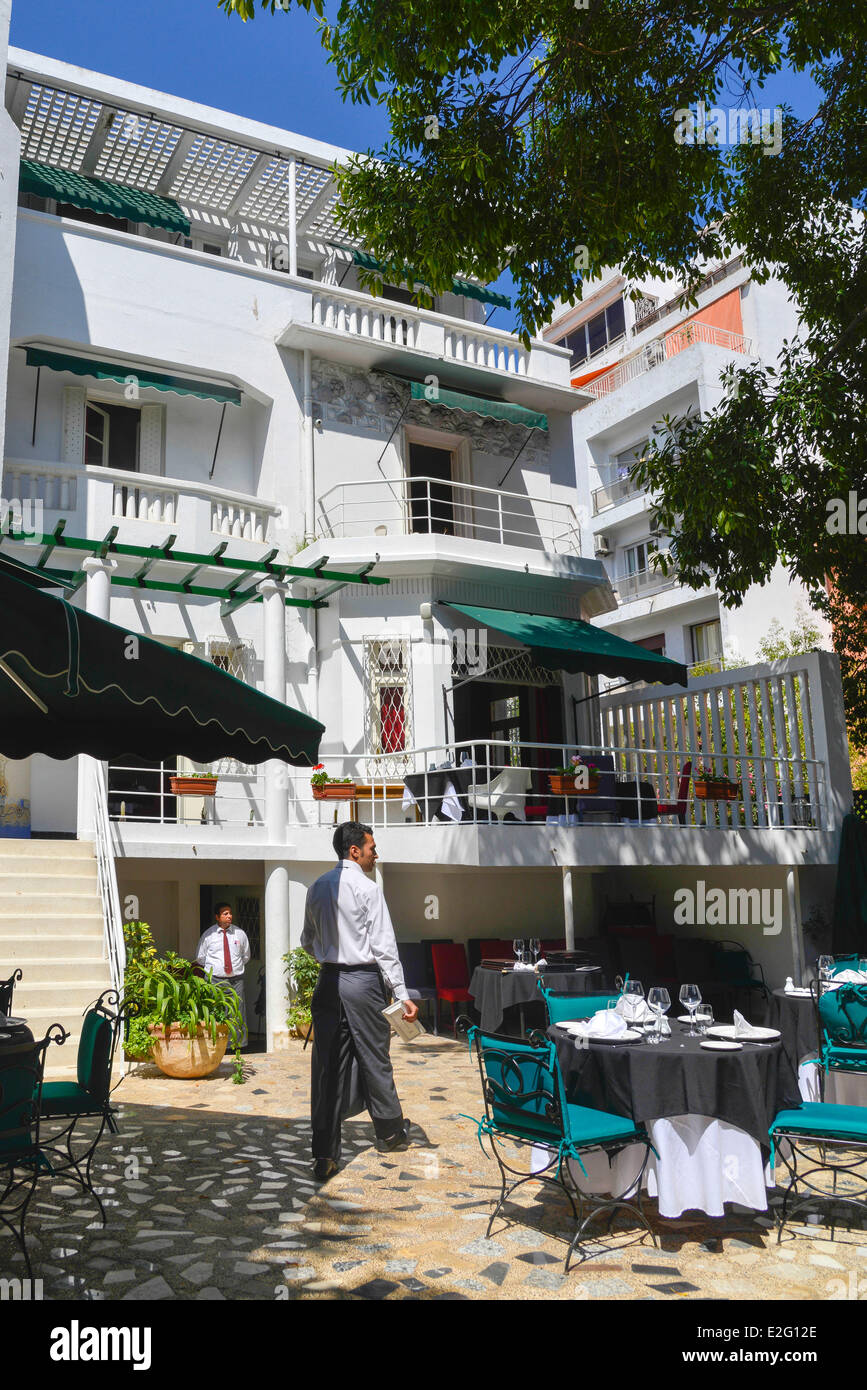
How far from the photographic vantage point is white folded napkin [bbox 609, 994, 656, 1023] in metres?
6.15

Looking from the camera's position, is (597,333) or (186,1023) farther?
(597,333)

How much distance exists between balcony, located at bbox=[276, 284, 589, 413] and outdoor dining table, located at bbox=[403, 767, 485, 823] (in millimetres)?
7014

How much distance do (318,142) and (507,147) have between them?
994 cm

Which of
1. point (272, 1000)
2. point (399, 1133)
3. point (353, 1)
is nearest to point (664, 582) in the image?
point (272, 1000)

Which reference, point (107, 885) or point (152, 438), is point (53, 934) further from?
point (152, 438)

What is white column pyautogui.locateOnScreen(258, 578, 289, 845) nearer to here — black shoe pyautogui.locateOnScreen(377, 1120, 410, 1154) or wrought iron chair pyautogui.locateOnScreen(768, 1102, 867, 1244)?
black shoe pyautogui.locateOnScreen(377, 1120, 410, 1154)

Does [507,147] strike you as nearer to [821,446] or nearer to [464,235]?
[464,235]

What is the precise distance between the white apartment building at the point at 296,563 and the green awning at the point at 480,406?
53mm

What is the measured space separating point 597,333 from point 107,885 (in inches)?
1205

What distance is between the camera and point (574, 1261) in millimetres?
4934

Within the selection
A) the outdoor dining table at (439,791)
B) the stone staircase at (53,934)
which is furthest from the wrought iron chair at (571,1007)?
the outdoor dining table at (439,791)

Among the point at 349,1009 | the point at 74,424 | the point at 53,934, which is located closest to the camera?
the point at 349,1009

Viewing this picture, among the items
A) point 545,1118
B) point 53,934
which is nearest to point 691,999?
point 545,1118

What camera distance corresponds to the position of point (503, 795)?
43.2 feet
